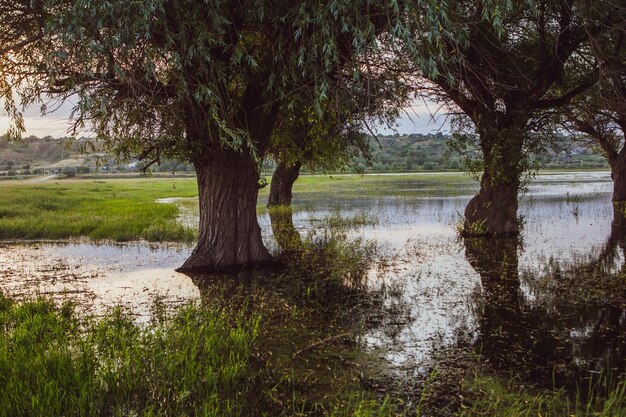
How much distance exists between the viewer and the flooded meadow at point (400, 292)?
23.8 feet

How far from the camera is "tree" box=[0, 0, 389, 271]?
322 inches

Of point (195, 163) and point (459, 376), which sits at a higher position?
point (195, 163)

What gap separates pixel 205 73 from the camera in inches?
384

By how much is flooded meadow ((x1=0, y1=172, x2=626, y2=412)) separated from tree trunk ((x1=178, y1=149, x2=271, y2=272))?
86cm

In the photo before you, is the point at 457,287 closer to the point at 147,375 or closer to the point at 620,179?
the point at 147,375

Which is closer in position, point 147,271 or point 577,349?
point 577,349

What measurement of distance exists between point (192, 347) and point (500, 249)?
1293 centimetres

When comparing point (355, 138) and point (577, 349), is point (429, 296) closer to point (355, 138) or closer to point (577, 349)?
point (577, 349)

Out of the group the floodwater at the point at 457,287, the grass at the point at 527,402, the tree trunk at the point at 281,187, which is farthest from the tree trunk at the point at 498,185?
the tree trunk at the point at 281,187

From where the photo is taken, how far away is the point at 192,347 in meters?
6.94

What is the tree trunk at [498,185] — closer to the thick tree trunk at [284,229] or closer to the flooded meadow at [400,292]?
the flooded meadow at [400,292]

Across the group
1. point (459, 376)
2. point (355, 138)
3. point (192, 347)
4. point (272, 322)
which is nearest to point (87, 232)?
point (355, 138)

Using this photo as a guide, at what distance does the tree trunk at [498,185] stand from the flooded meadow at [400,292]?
0.89 m

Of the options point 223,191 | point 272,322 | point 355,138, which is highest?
point 355,138
